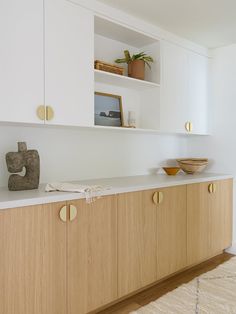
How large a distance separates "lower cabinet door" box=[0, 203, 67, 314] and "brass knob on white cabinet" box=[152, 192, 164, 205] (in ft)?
2.63

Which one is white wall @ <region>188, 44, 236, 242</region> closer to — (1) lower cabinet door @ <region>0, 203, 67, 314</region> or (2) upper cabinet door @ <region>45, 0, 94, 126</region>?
(2) upper cabinet door @ <region>45, 0, 94, 126</region>

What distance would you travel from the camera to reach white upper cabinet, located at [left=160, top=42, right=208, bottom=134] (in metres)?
2.67

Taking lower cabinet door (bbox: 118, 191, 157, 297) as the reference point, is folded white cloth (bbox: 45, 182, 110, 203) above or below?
above

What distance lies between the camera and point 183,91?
2855mm

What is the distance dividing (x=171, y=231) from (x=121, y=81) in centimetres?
135

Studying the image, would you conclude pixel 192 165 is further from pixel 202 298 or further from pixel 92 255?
pixel 92 255

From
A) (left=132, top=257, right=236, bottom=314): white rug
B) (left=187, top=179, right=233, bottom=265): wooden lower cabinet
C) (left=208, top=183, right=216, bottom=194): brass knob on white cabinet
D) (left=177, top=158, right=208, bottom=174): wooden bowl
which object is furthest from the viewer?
(left=177, top=158, right=208, bottom=174): wooden bowl

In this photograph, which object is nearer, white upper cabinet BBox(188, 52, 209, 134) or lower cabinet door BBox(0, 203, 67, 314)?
lower cabinet door BBox(0, 203, 67, 314)

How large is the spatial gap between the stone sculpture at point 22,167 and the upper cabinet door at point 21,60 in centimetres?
23

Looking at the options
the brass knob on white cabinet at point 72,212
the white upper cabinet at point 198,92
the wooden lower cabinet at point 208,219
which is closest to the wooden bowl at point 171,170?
the wooden lower cabinet at point 208,219

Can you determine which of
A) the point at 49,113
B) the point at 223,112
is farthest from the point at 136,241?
the point at 223,112

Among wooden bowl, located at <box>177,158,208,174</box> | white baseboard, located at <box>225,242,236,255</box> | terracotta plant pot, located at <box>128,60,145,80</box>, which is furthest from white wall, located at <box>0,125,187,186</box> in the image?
white baseboard, located at <box>225,242,236,255</box>

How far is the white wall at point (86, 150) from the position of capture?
6.77 feet

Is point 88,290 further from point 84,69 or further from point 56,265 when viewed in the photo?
point 84,69
